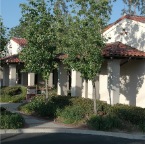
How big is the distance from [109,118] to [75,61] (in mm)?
3198

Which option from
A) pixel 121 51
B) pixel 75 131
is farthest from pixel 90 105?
pixel 121 51

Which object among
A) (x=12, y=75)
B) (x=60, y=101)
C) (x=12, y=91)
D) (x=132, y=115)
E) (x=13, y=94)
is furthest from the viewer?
(x=12, y=75)

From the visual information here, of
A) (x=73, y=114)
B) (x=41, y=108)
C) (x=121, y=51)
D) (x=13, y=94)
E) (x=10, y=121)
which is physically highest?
(x=121, y=51)

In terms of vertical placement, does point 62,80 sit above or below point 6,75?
below

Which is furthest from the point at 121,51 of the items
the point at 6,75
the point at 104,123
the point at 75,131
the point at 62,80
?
the point at 6,75

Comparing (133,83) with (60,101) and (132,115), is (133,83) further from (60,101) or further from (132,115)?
(132,115)

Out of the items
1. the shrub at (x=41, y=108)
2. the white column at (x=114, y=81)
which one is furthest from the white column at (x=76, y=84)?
the white column at (x=114, y=81)

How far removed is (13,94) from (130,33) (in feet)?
36.8

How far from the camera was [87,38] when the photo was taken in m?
14.5

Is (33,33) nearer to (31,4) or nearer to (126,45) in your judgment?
(31,4)

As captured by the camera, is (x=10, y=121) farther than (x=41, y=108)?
No

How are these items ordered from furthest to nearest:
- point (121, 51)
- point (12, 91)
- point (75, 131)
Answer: point (12, 91) < point (121, 51) < point (75, 131)

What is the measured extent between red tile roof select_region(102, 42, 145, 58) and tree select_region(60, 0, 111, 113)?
2.01 meters

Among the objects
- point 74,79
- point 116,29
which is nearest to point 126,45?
point 116,29
